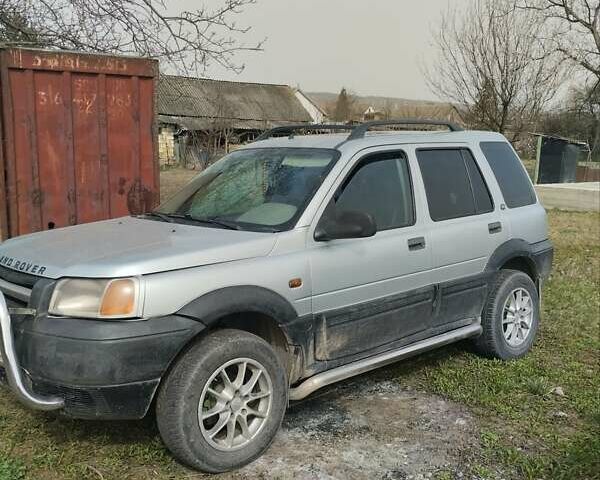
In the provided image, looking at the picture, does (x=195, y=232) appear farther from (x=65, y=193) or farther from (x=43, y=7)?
(x=43, y=7)

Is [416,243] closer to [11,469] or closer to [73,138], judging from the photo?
[11,469]

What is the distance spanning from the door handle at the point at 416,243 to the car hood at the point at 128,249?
3.60 feet

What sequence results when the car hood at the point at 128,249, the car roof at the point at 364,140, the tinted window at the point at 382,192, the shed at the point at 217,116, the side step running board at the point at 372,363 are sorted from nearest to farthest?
the car hood at the point at 128,249, the side step running board at the point at 372,363, the tinted window at the point at 382,192, the car roof at the point at 364,140, the shed at the point at 217,116

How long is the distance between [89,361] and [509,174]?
12.4 ft

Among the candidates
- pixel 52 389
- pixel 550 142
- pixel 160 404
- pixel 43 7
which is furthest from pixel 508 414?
pixel 550 142

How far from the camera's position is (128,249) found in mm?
→ 3287

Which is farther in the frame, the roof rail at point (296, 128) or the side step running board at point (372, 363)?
the roof rail at point (296, 128)

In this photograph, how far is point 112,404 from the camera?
2992 millimetres

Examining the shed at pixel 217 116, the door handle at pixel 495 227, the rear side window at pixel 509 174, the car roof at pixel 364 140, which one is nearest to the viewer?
the car roof at pixel 364 140

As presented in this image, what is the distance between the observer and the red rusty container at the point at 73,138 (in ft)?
18.5

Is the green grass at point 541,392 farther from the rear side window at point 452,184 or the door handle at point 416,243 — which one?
the rear side window at point 452,184

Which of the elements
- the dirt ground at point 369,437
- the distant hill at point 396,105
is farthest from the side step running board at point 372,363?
the distant hill at point 396,105

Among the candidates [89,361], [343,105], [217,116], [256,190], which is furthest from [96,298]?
[343,105]

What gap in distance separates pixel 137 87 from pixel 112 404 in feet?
13.5
